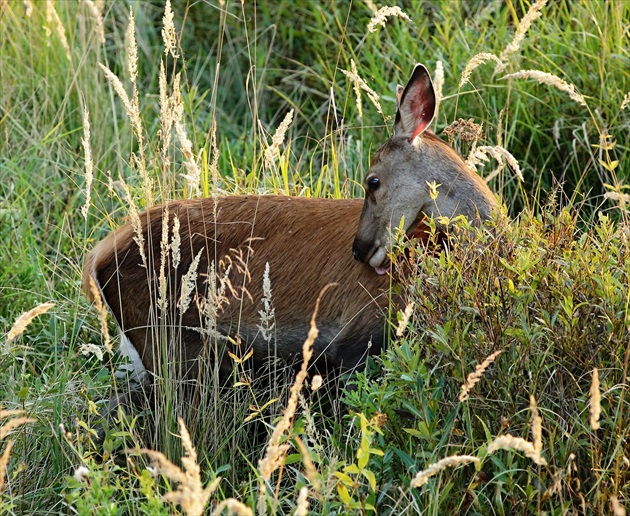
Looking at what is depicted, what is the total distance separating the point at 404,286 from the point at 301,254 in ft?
2.24

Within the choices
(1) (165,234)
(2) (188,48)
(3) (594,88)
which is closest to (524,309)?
(1) (165,234)

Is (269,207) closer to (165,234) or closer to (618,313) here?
(165,234)

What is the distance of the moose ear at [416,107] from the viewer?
427cm

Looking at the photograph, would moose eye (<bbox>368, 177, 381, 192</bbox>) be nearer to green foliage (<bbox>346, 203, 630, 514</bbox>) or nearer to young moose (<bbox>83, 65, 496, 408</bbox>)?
young moose (<bbox>83, 65, 496, 408</bbox>)

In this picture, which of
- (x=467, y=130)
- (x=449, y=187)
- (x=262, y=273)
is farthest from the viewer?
(x=467, y=130)

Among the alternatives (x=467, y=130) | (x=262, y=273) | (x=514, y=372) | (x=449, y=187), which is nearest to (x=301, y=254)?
(x=262, y=273)

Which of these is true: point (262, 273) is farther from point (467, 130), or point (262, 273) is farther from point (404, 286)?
point (467, 130)

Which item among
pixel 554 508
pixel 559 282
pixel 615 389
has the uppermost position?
pixel 559 282

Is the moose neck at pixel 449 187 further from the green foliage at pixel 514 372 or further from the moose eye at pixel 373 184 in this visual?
the green foliage at pixel 514 372

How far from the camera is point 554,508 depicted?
3254 millimetres

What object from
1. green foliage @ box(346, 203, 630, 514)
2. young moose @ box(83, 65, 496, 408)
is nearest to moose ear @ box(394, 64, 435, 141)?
young moose @ box(83, 65, 496, 408)

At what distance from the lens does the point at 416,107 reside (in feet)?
14.1

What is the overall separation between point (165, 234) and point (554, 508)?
4.90ft

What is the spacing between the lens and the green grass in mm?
3289
